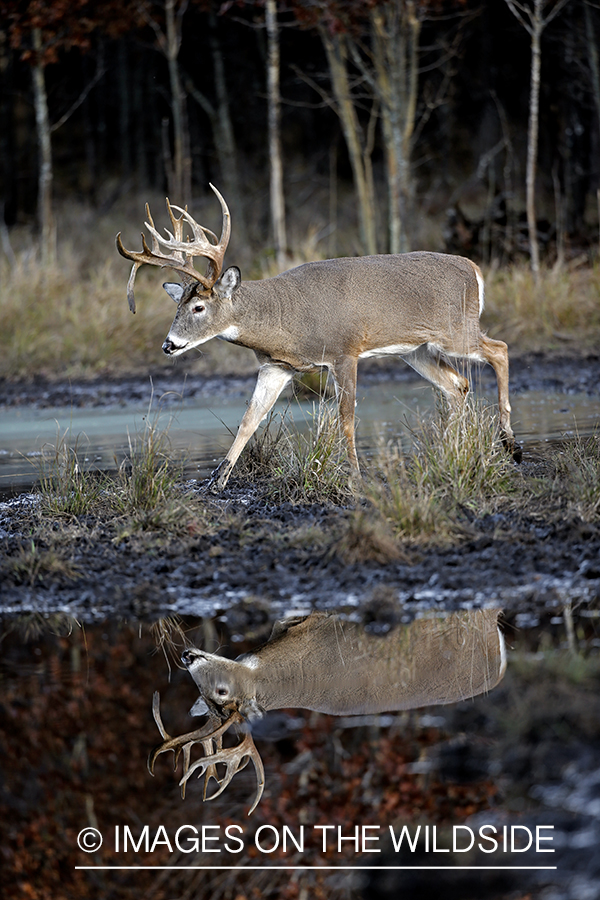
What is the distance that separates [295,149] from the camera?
2991cm

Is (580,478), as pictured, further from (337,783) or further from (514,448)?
(337,783)

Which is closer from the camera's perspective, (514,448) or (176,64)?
(514,448)

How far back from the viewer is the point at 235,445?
888 cm

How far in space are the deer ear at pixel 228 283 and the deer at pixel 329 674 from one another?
382 cm

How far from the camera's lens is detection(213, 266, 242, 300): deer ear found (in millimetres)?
8805

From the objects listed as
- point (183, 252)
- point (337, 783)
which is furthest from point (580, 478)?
point (337, 783)

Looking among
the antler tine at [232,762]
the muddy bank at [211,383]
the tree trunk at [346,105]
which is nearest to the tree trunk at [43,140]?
the muddy bank at [211,383]

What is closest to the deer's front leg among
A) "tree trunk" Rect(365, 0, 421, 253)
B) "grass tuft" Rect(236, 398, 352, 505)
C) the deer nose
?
"grass tuft" Rect(236, 398, 352, 505)

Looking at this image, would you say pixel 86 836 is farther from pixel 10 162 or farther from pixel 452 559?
pixel 10 162

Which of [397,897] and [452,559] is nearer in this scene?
[397,897]

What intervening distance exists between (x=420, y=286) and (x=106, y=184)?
21583 mm

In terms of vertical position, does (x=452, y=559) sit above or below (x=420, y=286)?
below

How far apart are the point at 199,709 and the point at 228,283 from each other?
15.8 feet

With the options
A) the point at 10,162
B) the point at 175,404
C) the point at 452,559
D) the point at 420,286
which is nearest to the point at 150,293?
the point at 175,404
